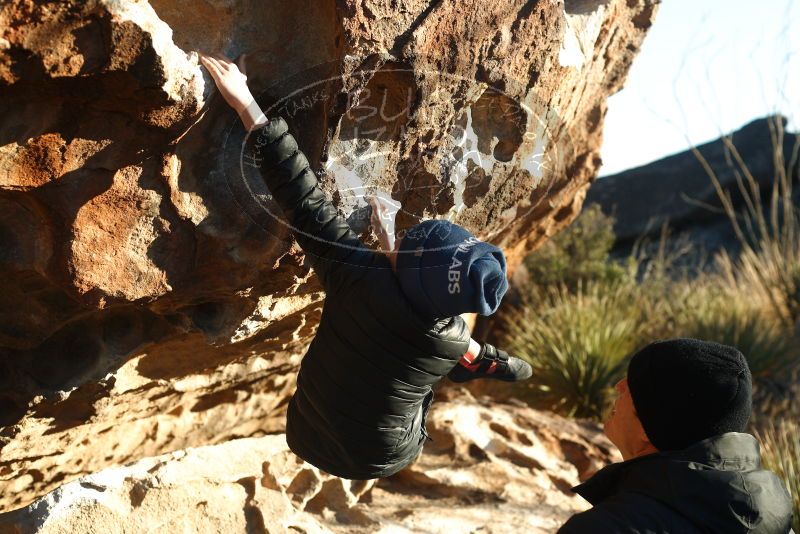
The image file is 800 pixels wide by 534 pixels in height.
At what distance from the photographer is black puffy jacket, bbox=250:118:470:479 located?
2311mm

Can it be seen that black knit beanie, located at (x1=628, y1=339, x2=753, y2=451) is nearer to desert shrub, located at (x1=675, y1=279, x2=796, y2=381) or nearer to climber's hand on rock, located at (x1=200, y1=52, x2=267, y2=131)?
climber's hand on rock, located at (x1=200, y1=52, x2=267, y2=131)

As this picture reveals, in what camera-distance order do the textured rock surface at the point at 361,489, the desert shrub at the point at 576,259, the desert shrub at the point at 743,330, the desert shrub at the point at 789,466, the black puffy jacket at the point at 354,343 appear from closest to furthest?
the black puffy jacket at the point at 354,343
the textured rock surface at the point at 361,489
the desert shrub at the point at 789,466
the desert shrub at the point at 743,330
the desert shrub at the point at 576,259

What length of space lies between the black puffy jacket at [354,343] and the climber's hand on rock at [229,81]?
0.35 feet

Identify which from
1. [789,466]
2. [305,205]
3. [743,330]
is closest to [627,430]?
[305,205]

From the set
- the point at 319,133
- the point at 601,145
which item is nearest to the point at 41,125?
the point at 319,133

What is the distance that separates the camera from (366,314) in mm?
2324

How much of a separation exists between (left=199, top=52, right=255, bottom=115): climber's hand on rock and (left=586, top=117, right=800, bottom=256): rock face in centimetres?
1186

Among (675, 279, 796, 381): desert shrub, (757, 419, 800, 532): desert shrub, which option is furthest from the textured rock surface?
(675, 279, 796, 381): desert shrub

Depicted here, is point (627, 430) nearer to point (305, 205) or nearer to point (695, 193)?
point (305, 205)

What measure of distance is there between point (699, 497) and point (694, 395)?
0.24 metres

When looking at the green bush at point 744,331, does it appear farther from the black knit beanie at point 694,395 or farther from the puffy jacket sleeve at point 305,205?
the puffy jacket sleeve at point 305,205

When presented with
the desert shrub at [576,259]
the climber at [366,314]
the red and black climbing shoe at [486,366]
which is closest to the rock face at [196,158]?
the climber at [366,314]

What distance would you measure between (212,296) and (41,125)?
35.8 inches

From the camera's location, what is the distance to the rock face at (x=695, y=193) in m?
14.1
